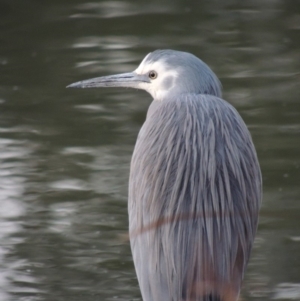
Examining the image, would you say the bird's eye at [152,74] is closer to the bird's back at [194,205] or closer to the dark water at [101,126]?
the bird's back at [194,205]

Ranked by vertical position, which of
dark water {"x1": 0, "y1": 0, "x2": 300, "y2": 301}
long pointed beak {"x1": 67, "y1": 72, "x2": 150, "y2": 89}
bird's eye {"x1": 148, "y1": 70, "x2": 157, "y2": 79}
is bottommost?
dark water {"x1": 0, "y1": 0, "x2": 300, "y2": 301}

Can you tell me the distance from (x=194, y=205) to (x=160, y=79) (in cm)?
82

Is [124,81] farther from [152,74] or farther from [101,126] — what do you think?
[101,126]

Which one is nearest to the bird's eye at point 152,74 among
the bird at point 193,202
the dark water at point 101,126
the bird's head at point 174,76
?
the bird's head at point 174,76

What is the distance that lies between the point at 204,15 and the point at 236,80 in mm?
1856

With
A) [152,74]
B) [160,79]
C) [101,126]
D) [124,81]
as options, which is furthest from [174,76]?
[101,126]

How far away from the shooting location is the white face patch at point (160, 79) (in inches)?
145

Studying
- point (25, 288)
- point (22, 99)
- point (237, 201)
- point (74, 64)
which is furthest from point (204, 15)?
point (237, 201)

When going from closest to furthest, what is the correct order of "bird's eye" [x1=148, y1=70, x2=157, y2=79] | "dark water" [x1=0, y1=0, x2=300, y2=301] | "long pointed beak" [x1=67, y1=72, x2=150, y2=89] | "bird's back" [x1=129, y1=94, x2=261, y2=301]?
"bird's back" [x1=129, y1=94, x2=261, y2=301] < "bird's eye" [x1=148, y1=70, x2=157, y2=79] < "long pointed beak" [x1=67, y1=72, x2=150, y2=89] < "dark water" [x1=0, y1=0, x2=300, y2=301]

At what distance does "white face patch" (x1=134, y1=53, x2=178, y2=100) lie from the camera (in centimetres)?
369

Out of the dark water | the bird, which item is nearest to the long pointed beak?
the bird

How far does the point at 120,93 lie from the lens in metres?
6.77

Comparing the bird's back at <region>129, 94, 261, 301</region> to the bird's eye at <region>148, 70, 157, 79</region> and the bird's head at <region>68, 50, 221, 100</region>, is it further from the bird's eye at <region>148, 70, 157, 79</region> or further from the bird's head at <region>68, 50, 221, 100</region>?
the bird's eye at <region>148, 70, 157, 79</region>

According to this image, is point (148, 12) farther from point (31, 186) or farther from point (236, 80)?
point (31, 186)
